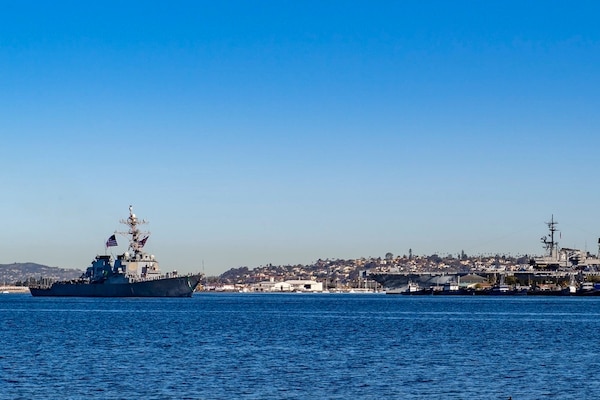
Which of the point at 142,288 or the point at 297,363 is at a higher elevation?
the point at 142,288

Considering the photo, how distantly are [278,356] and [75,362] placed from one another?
9555mm

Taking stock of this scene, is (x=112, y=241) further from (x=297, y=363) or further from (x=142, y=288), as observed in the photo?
(x=297, y=363)

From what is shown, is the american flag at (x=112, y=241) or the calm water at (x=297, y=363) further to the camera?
the american flag at (x=112, y=241)

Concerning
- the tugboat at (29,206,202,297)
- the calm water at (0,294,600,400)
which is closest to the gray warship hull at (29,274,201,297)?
the tugboat at (29,206,202,297)

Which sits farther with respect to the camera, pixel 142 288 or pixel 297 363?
pixel 142 288

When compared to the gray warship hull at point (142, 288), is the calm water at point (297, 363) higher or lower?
lower

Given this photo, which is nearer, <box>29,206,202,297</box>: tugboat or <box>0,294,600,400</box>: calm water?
<box>0,294,600,400</box>: calm water

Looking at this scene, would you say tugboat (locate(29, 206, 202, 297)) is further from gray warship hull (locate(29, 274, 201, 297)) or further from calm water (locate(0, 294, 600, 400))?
calm water (locate(0, 294, 600, 400))

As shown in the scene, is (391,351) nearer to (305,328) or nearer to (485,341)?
(485,341)

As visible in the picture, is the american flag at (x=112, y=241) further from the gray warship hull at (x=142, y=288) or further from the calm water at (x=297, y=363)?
the calm water at (x=297, y=363)

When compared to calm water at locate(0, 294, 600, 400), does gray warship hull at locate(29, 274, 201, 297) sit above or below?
above

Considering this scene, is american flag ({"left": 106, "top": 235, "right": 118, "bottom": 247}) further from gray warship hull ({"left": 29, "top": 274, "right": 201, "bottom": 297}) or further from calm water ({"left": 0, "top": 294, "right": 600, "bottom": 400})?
calm water ({"left": 0, "top": 294, "right": 600, "bottom": 400})

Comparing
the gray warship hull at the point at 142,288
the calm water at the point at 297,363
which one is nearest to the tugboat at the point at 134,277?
the gray warship hull at the point at 142,288

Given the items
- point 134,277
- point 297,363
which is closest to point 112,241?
point 134,277
